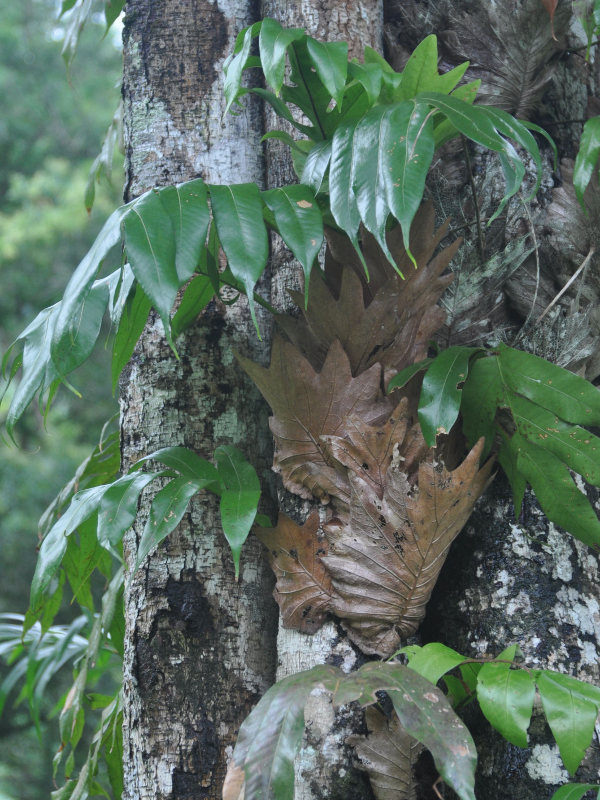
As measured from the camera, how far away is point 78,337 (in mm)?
774

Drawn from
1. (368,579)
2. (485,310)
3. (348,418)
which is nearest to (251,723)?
(368,579)

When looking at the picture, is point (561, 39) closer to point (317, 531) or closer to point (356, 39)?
point (356, 39)

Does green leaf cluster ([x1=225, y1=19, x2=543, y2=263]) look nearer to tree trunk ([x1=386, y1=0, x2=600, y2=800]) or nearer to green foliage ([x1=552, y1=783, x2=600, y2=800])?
tree trunk ([x1=386, y1=0, x2=600, y2=800])

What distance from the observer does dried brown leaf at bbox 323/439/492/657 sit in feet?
2.65

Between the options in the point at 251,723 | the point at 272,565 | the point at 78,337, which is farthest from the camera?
the point at 272,565

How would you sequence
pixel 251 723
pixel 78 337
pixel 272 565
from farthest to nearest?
pixel 272 565 < pixel 78 337 < pixel 251 723

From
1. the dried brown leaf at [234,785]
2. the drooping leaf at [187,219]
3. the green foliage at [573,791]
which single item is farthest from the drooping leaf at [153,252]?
the green foliage at [573,791]

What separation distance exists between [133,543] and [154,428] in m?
0.15

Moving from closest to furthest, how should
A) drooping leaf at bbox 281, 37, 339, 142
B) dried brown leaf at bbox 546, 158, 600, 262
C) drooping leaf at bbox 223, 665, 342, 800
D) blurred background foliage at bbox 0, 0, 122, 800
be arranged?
drooping leaf at bbox 223, 665, 342, 800
drooping leaf at bbox 281, 37, 339, 142
dried brown leaf at bbox 546, 158, 600, 262
blurred background foliage at bbox 0, 0, 122, 800

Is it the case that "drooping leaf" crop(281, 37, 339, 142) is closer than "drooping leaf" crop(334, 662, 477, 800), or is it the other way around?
"drooping leaf" crop(334, 662, 477, 800)

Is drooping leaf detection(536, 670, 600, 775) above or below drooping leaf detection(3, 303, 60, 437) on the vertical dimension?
below

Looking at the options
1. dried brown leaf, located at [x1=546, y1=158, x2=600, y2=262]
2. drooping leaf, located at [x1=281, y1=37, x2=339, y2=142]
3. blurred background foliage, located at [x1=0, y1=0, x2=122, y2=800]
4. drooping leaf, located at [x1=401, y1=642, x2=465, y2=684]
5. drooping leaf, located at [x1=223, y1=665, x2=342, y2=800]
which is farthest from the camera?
blurred background foliage, located at [x1=0, y1=0, x2=122, y2=800]

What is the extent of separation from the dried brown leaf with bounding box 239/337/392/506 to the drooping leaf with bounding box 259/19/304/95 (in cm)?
29

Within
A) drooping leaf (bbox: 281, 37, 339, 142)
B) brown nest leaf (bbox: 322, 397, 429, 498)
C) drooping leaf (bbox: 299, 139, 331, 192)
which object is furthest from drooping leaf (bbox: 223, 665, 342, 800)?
drooping leaf (bbox: 281, 37, 339, 142)
